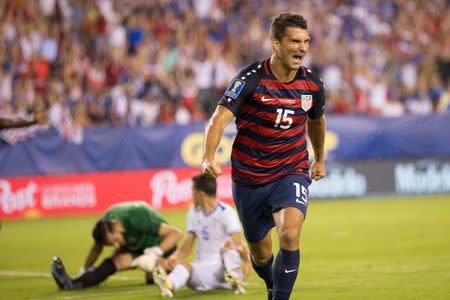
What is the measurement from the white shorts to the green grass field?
0.41ft

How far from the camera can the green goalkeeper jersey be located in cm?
1105

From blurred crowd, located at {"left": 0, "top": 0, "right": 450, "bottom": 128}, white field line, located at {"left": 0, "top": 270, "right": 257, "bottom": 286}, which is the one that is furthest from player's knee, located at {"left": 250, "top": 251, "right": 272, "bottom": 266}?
blurred crowd, located at {"left": 0, "top": 0, "right": 450, "bottom": 128}

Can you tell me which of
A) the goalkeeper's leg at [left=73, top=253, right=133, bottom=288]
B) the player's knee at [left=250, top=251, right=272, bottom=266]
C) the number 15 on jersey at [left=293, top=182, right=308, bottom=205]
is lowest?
the goalkeeper's leg at [left=73, top=253, right=133, bottom=288]

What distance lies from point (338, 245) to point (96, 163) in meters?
8.29

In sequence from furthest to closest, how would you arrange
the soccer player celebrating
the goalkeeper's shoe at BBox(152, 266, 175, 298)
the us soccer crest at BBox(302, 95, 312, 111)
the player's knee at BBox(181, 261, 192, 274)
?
1. the player's knee at BBox(181, 261, 192, 274)
2. the goalkeeper's shoe at BBox(152, 266, 175, 298)
3. the us soccer crest at BBox(302, 95, 312, 111)
4. the soccer player celebrating

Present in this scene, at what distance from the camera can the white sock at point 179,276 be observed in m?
10.1

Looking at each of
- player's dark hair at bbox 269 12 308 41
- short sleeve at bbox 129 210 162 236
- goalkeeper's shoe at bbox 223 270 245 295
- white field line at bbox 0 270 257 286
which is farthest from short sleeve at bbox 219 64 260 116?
white field line at bbox 0 270 257 286

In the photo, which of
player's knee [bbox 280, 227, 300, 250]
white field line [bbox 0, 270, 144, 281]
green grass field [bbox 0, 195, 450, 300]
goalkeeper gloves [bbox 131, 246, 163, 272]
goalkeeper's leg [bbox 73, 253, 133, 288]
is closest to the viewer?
player's knee [bbox 280, 227, 300, 250]

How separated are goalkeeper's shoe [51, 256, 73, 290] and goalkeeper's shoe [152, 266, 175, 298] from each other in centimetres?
135

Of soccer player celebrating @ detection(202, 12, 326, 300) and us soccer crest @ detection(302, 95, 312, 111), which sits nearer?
soccer player celebrating @ detection(202, 12, 326, 300)

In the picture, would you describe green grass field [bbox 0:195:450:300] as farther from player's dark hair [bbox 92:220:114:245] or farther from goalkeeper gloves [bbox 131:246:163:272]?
player's dark hair [bbox 92:220:114:245]

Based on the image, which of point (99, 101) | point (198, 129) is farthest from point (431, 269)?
point (99, 101)

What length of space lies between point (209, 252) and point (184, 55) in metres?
14.8

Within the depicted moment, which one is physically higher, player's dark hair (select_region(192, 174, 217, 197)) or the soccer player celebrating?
the soccer player celebrating
